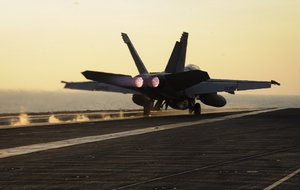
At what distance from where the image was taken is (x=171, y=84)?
38688mm

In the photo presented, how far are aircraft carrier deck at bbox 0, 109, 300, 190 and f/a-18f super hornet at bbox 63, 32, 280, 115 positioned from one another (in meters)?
10.6

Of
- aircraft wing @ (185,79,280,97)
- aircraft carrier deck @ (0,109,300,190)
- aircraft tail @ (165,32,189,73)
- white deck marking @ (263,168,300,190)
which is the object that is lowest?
white deck marking @ (263,168,300,190)

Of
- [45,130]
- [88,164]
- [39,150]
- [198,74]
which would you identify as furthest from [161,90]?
[88,164]

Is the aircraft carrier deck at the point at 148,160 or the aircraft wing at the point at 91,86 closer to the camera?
the aircraft carrier deck at the point at 148,160

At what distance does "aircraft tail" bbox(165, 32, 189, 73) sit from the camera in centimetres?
4038

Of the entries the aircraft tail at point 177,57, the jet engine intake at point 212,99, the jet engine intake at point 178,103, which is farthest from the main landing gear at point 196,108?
the aircraft tail at point 177,57

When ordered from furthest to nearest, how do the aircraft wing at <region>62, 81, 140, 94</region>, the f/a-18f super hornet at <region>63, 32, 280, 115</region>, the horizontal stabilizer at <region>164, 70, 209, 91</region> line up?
the aircraft wing at <region>62, 81, 140, 94</region>
the f/a-18f super hornet at <region>63, 32, 280, 115</region>
the horizontal stabilizer at <region>164, 70, 209, 91</region>

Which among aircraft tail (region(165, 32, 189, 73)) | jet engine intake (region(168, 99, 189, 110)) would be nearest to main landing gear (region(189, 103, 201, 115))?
jet engine intake (region(168, 99, 189, 110))

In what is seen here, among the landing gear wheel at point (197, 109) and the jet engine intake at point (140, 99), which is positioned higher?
the jet engine intake at point (140, 99)

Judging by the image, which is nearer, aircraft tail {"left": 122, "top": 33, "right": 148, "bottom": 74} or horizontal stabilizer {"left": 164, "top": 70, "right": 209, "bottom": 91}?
horizontal stabilizer {"left": 164, "top": 70, "right": 209, "bottom": 91}

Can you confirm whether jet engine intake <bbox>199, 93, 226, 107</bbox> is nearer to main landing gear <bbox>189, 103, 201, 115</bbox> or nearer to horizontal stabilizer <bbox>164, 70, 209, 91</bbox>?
main landing gear <bbox>189, 103, 201, 115</bbox>

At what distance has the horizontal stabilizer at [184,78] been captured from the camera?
36.0 m

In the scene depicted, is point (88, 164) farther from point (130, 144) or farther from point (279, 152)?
point (279, 152)

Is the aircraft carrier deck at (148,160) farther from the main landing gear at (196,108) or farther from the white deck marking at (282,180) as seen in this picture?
the main landing gear at (196,108)
